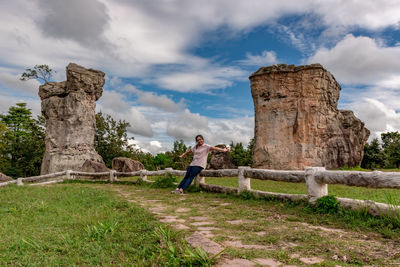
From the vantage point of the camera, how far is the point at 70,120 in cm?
2088

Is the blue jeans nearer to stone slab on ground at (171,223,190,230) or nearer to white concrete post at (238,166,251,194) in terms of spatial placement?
white concrete post at (238,166,251,194)

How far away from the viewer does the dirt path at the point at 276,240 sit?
2916 millimetres

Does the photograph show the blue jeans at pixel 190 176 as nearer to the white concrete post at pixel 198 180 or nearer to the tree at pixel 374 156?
the white concrete post at pixel 198 180

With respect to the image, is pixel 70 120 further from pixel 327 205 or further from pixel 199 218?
pixel 327 205

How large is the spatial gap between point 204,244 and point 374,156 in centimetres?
3650

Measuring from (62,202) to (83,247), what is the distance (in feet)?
15.0

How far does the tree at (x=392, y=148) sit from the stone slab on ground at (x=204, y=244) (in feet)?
125

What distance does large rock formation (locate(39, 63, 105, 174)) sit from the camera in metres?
20.6

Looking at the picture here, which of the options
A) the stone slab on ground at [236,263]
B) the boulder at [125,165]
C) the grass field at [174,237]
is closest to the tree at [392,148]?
the boulder at [125,165]

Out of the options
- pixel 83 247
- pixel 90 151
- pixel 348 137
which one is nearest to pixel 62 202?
pixel 83 247

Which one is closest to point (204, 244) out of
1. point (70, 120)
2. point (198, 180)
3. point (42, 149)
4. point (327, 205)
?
point (327, 205)

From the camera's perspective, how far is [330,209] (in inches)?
209

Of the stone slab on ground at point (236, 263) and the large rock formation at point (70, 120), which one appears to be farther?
the large rock formation at point (70, 120)

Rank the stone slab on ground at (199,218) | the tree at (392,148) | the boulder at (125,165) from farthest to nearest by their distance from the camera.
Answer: the tree at (392,148) → the boulder at (125,165) → the stone slab on ground at (199,218)
